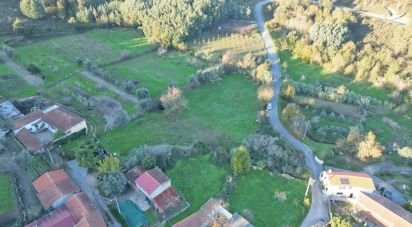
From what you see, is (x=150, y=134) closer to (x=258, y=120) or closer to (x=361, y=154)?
(x=258, y=120)

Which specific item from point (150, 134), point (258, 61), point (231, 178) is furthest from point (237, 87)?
point (231, 178)

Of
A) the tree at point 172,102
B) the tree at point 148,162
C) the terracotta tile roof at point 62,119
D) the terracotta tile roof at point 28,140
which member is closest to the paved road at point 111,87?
the tree at point 172,102

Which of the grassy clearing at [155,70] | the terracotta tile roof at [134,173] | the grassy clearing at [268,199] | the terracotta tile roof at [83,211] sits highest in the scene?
the grassy clearing at [155,70]

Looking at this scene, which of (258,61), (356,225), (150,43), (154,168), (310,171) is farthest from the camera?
(150,43)

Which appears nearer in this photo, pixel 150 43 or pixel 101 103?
pixel 101 103

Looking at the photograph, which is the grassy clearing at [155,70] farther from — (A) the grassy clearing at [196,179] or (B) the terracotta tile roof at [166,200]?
(B) the terracotta tile roof at [166,200]
